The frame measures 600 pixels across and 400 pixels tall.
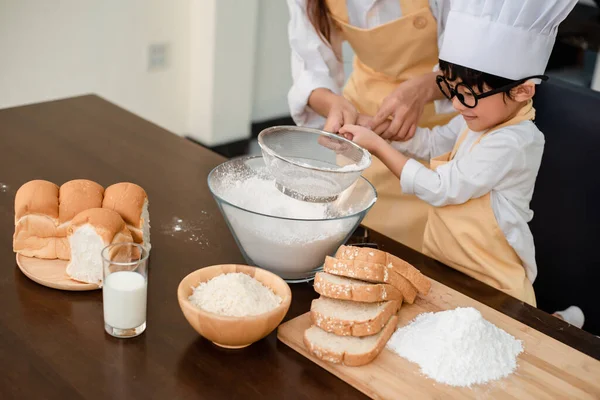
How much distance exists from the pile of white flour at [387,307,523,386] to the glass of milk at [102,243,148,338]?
370 millimetres

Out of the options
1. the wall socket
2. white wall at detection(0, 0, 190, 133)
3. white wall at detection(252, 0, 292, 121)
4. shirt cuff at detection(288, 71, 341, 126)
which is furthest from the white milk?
white wall at detection(252, 0, 292, 121)

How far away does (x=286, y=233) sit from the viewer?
44.1 inches

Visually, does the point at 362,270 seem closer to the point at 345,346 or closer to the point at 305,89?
the point at 345,346

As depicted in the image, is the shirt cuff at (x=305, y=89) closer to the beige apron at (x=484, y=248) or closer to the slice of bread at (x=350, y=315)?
the beige apron at (x=484, y=248)

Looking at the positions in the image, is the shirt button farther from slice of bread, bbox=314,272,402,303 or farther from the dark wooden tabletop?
slice of bread, bbox=314,272,402,303

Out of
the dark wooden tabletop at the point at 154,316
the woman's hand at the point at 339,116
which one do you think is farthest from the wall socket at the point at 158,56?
the woman's hand at the point at 339,116

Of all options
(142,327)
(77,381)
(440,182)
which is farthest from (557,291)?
(77,381)

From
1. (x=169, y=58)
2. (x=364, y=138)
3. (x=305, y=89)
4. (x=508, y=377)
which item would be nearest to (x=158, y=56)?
(x=169, y=58)

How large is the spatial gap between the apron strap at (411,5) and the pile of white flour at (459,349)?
860 millimetres

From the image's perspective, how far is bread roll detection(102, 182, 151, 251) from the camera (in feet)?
3.77

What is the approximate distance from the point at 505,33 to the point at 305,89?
2.00 feet

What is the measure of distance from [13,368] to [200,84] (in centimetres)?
284

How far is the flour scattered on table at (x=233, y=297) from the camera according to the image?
0.96 metres

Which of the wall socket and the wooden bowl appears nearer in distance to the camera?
the wooden bowl
